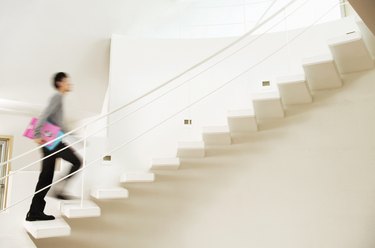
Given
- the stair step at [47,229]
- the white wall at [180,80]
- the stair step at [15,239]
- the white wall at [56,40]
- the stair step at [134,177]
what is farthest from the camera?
the white wall at [180,80]

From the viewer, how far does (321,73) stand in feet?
9.36

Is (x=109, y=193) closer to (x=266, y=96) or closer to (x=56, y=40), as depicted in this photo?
(x=266, y=96)

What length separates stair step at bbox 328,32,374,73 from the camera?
257 centimetres

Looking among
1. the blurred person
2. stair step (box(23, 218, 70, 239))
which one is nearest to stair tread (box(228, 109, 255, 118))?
the blurred person

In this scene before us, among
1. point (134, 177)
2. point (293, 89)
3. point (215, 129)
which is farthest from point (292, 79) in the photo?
point (134, 177)

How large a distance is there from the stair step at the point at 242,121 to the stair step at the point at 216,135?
4.1 inches

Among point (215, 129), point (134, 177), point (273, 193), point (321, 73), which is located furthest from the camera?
point (273, 193)

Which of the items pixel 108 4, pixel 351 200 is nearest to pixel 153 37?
pixel 108 4

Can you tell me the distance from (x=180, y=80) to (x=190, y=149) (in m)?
1.09

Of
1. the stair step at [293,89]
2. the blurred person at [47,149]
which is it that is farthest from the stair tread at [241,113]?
the blurred person at [47,149]

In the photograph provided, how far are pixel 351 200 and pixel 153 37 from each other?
3051mm

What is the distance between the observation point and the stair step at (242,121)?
2.92m

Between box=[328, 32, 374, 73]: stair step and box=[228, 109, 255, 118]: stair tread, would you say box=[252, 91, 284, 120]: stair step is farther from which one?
box=[328, 32, 374, 73]: stair step

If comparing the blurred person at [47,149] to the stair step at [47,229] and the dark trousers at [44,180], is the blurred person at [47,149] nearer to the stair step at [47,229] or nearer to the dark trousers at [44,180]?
the dark trousers at [44,180]
